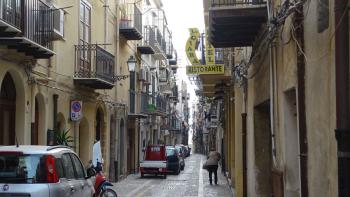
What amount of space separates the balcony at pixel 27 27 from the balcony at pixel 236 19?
4.46m

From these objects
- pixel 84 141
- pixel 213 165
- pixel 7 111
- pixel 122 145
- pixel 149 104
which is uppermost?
pixel 149 104

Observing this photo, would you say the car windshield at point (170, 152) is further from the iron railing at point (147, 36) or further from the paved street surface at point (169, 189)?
the paved street surface at point (169, 189)

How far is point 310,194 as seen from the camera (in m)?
7.00

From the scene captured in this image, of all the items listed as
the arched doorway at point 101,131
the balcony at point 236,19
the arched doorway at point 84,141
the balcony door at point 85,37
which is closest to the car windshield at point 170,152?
the arched doorway at point 101,131

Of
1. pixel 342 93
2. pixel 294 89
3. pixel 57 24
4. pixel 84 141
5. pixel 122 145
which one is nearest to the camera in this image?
pixel 342 93

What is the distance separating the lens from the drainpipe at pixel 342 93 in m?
4.99

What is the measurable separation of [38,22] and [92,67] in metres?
6.92

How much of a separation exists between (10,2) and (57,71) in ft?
16.7

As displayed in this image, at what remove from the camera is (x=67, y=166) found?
30.5 feet

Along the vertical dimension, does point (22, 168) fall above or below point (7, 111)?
below

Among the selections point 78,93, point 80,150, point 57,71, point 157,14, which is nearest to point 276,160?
point 57,71

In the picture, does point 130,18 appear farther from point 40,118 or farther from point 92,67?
point 40,118

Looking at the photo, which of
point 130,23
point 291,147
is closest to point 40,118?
point 291,147

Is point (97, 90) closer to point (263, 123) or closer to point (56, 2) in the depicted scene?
point (56, 2)
